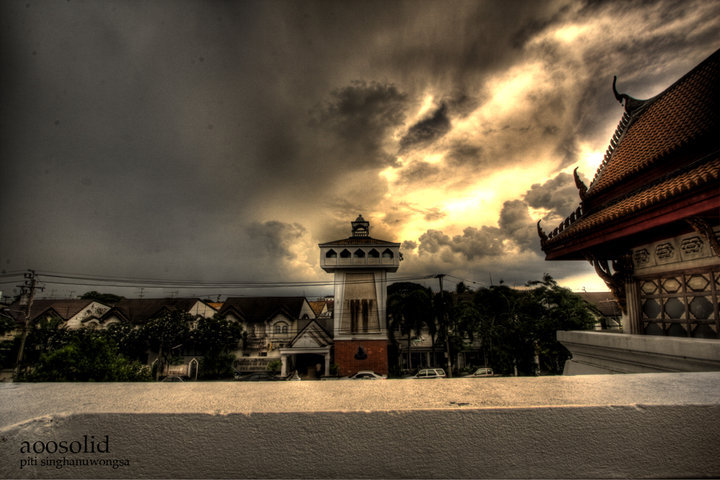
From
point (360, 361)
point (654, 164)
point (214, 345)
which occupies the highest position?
point (654, 164)

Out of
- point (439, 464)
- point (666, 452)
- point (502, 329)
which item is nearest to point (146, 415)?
point (439, 464)

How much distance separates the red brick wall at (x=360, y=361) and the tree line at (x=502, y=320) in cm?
273

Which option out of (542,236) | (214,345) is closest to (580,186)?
(542,236)

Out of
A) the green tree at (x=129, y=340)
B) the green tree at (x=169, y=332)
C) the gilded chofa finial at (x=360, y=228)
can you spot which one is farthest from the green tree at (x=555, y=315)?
the green tree at (x=129, y=340)

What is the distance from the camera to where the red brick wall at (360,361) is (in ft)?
84.4

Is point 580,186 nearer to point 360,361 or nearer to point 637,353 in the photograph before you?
point 637,353

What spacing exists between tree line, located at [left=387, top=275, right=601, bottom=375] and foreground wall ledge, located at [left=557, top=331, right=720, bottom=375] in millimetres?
11381

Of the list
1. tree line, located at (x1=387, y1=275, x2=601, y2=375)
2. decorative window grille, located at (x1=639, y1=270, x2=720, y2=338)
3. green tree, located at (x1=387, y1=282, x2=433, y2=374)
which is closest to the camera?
decorative window grille, located at (x1=639, y1=270, x2=720, y2=338)

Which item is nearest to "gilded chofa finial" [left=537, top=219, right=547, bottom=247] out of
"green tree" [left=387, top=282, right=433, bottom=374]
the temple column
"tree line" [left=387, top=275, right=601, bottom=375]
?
the temple column

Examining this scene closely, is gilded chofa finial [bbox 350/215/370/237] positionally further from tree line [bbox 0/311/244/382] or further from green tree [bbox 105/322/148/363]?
green tree [bbox 105/322/148/363]

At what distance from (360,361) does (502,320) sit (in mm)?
10867

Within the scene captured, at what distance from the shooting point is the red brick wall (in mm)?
25719

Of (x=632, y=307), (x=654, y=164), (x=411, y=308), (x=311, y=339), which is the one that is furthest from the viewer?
(x=311, y=339)

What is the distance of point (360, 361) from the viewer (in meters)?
25.8
